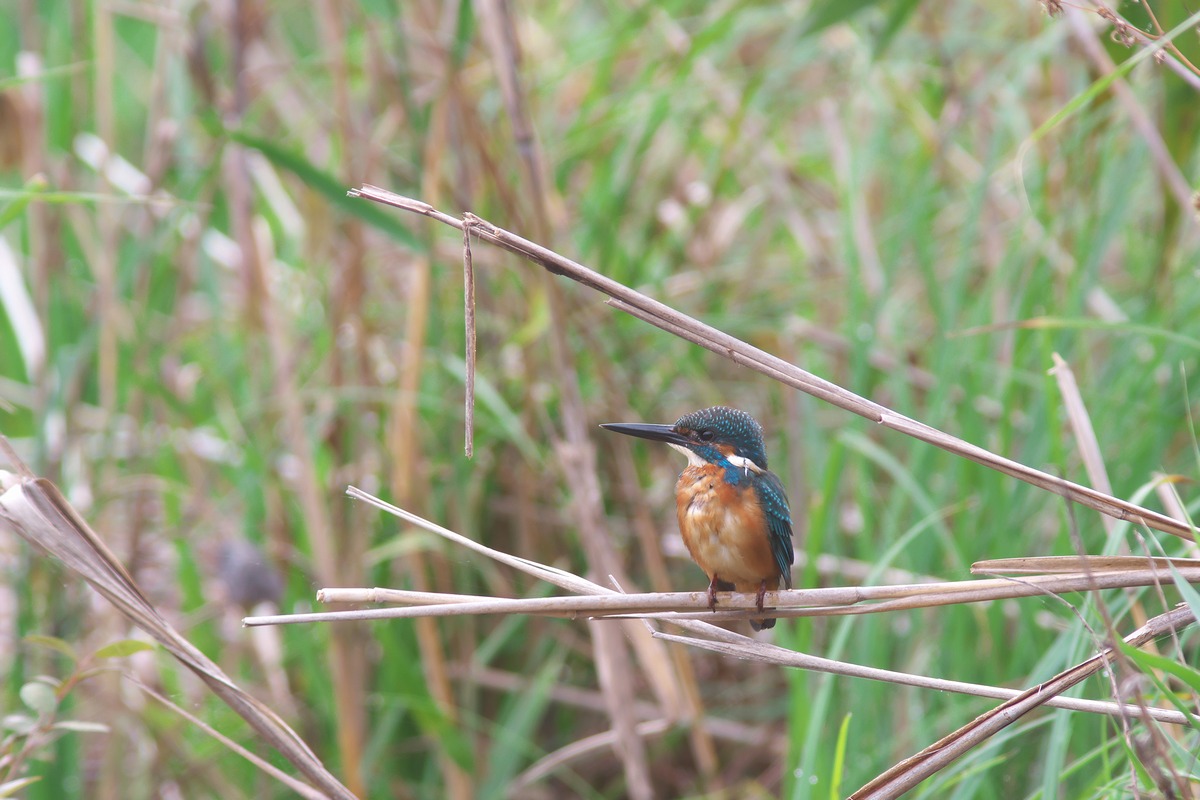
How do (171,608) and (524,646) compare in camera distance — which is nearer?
(524,646)

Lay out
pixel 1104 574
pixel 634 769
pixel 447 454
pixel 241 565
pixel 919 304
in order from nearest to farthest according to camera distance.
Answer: pixel 1104 574
pixel 634 769
pixel 241 565
pixel 447 454
pixel 919 304

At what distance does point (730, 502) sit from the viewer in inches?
78.3

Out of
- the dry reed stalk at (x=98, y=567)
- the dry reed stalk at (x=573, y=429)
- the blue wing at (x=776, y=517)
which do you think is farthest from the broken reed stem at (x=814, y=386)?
the dry reed stalk at (x=573, y=429)

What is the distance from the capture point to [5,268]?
308 cm

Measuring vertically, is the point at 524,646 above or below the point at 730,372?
below

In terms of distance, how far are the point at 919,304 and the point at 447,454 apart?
5.80 ft

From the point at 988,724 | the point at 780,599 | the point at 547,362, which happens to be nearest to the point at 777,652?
the point at 780,599

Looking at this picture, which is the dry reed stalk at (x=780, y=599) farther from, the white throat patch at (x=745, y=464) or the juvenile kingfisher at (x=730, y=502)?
the white throat patch at (x=745, y=464)

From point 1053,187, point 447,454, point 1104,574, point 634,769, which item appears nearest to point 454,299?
point 447,454

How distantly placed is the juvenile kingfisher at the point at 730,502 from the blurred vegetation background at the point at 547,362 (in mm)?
172

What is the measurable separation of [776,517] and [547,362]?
4.48ft

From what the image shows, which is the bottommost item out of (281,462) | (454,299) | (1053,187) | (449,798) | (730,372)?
(449,798)

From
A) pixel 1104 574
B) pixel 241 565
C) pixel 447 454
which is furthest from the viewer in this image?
pixel 447 454

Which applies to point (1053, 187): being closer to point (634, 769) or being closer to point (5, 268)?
point (634, 769)
